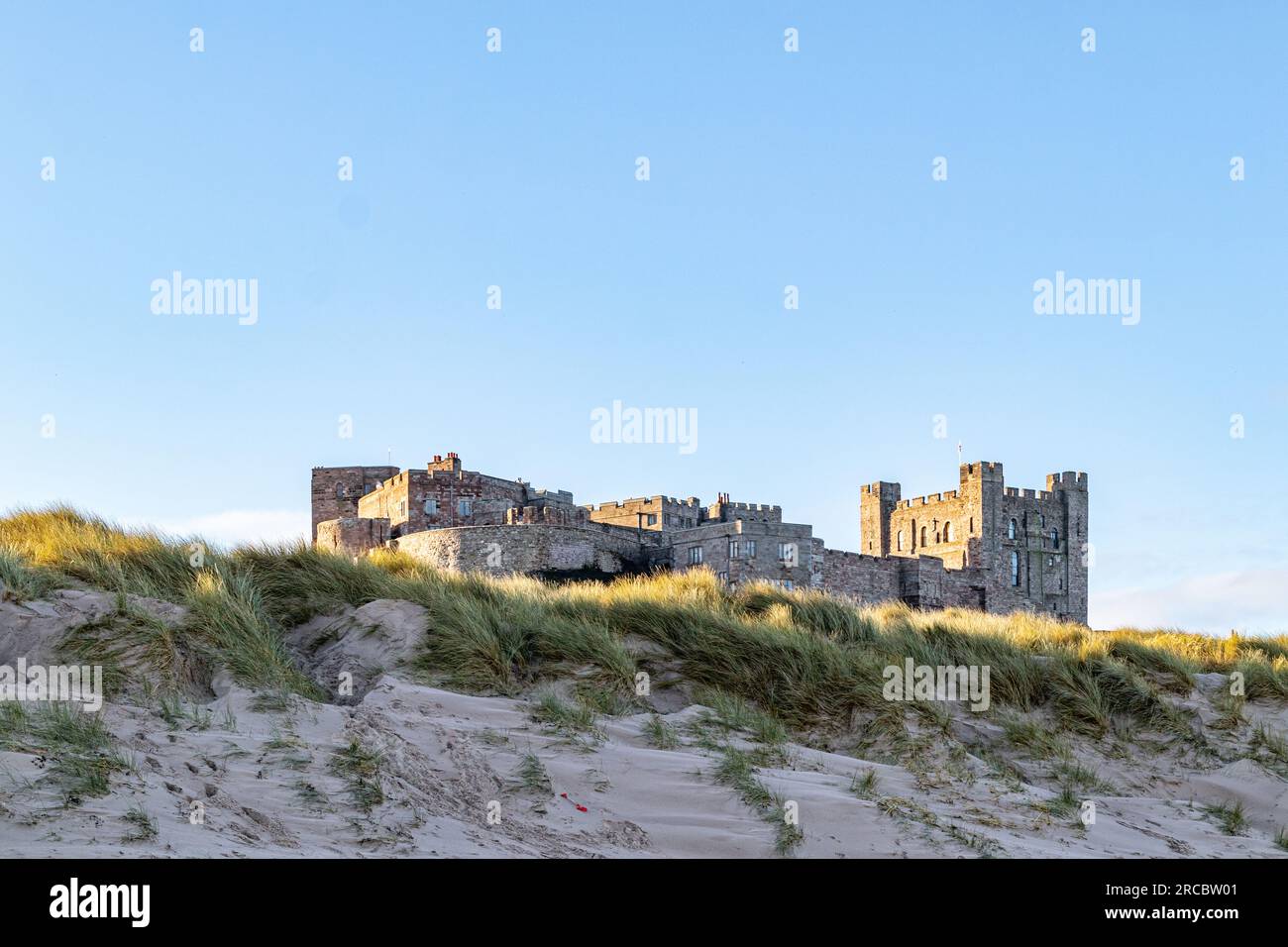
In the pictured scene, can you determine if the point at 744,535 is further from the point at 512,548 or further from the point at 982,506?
the point at 982,506

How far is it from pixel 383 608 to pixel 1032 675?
6.62 meters

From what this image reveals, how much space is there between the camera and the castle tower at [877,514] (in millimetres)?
80188

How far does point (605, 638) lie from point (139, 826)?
6.11 meters

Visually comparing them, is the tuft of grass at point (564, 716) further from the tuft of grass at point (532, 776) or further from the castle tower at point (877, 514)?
the castle tower at point (877, 514)

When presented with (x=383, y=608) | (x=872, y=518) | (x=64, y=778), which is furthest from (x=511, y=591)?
(x=872, y=518)

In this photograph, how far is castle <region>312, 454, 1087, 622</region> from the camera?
153ft

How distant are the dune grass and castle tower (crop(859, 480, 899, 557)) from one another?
214 feet

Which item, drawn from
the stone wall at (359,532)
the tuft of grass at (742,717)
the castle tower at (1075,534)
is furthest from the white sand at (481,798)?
the castle tower at (1075,534)

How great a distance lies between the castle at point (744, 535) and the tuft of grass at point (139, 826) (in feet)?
74.0

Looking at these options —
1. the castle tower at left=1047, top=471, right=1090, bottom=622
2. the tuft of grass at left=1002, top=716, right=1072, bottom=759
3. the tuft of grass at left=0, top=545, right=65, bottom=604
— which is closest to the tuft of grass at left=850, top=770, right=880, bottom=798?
the tuft of grass at left=1002, top=716, right=1072, bottom=759

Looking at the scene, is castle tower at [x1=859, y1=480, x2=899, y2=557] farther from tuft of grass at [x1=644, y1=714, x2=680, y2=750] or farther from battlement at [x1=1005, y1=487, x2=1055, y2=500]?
tuft of grass at [x1=644, y1=714, x2=680, y2=750]

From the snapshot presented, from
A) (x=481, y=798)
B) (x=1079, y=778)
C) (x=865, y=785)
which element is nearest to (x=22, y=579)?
(x=481, y=798)

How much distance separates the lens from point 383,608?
11.9 m
